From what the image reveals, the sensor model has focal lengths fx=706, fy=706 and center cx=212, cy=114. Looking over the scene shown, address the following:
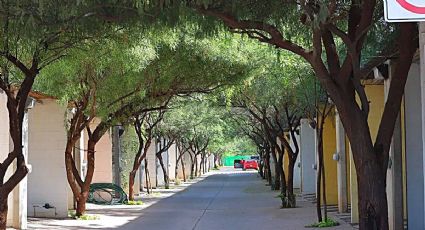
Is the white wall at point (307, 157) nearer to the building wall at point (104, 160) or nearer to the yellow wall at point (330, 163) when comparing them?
the yellow wall at point (330, 163)

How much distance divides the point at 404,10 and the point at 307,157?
26632 millimetres

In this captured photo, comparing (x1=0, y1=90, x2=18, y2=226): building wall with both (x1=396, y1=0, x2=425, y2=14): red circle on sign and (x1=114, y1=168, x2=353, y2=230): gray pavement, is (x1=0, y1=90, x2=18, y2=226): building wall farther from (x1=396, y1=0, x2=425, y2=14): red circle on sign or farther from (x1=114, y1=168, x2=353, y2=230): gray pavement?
(x1=396, y1=0, x2=425, y2=14): red circle on sign

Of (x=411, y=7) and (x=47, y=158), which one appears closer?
(x=411, y=7)

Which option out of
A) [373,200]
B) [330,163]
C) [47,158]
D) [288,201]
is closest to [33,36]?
[373,200]

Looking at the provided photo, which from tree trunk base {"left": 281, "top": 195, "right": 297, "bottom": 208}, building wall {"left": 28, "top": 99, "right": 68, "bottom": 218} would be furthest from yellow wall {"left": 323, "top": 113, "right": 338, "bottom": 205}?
building wall {"left": 28, "top": 99, "right": 68, "bottom": 218}

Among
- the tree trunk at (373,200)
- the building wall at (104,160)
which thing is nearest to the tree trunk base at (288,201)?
the building wall at (104,160)

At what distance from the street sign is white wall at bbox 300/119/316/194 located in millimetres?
25942

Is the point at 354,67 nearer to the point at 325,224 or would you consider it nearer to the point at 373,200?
the point at 373,200

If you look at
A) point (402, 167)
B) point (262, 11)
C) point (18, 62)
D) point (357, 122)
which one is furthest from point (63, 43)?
point (402, 167)

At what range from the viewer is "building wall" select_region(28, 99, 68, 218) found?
20906 mm

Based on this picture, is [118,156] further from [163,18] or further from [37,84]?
[163,18]

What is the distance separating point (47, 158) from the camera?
21.2m

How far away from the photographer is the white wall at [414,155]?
13.5 metres

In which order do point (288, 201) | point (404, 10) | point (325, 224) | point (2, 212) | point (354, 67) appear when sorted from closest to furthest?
point (404, 10) → point (354, 67) → point (2, 212) → point (325, 224) → point (288, 201)
